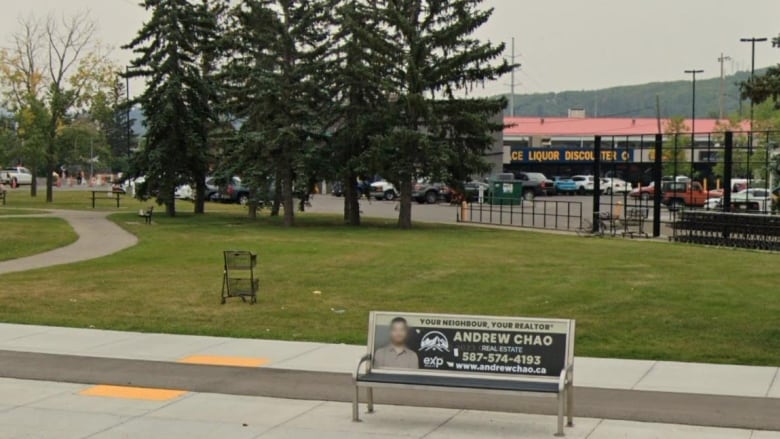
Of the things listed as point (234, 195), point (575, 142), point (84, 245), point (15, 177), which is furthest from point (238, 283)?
point (575, 142)

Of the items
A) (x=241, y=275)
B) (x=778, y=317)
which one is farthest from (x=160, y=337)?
(x=778, y=317)

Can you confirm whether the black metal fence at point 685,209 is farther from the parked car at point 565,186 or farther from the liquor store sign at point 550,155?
the liquor store sign at point 550,155

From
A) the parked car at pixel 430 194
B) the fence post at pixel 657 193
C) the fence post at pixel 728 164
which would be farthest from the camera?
the parked car at pixel 430 194

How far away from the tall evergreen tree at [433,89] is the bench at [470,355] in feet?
83.4

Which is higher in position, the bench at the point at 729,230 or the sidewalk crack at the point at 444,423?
the bench at the point at 729,230

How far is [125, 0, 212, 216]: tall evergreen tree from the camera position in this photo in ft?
128

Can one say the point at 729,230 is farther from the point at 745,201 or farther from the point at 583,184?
the point at 583,184

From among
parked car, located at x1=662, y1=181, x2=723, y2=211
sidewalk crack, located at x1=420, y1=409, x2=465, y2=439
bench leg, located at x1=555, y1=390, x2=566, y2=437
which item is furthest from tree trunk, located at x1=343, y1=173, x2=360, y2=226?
bench leg, located at x1=555, y1=390, x2=566, y2=437

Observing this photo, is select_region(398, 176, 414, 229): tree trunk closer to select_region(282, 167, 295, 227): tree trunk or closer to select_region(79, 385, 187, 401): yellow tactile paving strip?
select_region(282, 167, 295, 227): tree trunk

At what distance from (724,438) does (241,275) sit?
1286cm

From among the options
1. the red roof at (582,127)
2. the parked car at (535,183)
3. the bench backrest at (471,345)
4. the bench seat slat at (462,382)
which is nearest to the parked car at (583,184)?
the parked car at (535,183)

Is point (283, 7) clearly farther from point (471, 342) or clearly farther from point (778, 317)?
point (471, 342)

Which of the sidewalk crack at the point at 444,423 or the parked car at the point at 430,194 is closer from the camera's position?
the sidewalk crack at the point at 444,423

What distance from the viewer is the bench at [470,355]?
23.9 ft
